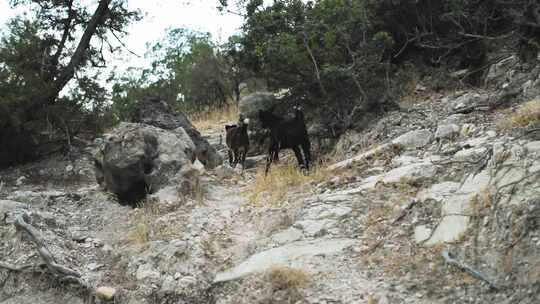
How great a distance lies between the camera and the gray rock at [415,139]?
316 inches

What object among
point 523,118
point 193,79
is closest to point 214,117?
point 193,79

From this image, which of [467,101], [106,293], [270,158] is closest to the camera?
[106,293]

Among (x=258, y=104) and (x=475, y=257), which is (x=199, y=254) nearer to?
(x=475, y=257)

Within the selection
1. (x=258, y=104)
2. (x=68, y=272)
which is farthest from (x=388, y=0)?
(x=68, y=272)

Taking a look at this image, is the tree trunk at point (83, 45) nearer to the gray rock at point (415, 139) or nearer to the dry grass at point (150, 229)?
the dry grass at point (150, 229)

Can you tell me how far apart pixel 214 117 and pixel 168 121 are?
5.90 meters

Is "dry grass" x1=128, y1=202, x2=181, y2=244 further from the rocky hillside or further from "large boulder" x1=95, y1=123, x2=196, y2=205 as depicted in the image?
"large boulder" x1=95, y1=123, x2=196, y2=205

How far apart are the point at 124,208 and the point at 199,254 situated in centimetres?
231

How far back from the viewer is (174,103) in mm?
18656

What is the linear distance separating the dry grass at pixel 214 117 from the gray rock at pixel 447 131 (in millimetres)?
7836

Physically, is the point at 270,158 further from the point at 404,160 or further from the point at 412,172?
the point at 412,172

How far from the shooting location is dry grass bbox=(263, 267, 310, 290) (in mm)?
5512

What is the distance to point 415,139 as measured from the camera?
813cm

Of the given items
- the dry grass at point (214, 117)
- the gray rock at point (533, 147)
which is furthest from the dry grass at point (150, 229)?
the dry grass at point (214, 117)
